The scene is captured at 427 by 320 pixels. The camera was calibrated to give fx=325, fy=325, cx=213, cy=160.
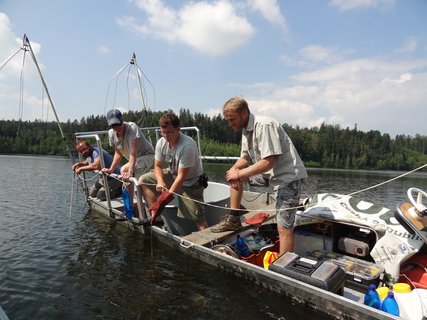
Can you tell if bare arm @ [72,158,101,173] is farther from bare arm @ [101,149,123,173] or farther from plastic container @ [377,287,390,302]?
plastic container @ [377,287,390,302]

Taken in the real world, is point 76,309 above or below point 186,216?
below

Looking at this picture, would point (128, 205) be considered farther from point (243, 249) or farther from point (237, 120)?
point (237, 120)

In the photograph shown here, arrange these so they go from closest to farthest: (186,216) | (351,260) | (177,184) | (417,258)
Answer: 1. (417,258)
2. (351,260)
3. (177,184)
4. (186,216)

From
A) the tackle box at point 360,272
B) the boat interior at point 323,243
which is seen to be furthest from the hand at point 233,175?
the tackle box at point 360,272

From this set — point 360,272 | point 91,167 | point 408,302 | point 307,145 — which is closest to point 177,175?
point 91,167

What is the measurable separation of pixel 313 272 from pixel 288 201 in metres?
1.06

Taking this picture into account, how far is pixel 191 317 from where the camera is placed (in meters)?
4.37

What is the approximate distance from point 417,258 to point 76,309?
4.94 metres

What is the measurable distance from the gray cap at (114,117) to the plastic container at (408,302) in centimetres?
598

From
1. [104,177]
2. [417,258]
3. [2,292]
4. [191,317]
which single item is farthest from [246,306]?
[104,177]

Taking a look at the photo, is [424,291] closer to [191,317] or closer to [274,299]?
[274,299]

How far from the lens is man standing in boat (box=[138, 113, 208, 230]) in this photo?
20.2ft

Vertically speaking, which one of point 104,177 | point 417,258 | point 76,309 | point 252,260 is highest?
point 104,177

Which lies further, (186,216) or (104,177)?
(104,177)
